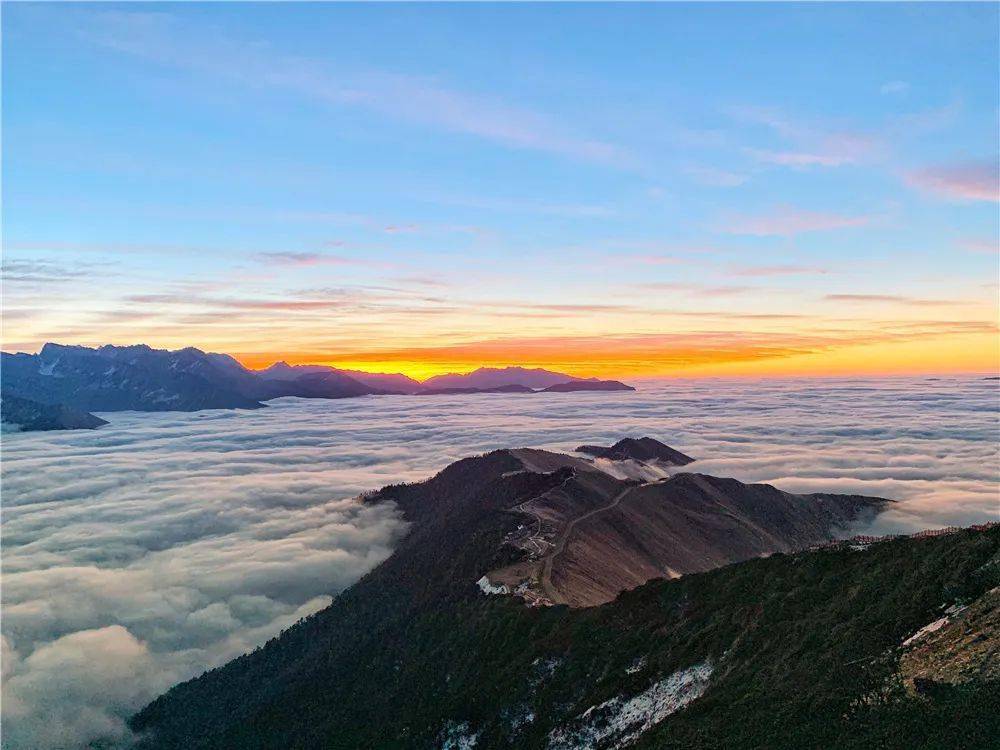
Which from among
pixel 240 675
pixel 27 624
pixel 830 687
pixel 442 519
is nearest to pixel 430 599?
pixel 240 675

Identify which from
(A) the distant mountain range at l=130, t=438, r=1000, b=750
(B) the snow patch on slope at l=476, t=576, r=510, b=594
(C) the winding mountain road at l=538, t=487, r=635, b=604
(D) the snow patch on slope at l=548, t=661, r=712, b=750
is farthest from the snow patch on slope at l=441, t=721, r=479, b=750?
(B) the snow patch on slope at l=476, t=576, r=510, b=594

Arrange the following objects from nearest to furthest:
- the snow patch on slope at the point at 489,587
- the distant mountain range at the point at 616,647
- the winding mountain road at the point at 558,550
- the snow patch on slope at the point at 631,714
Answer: the distant mountain range at the point at 616,647 < the snow patch on slope at the point at 631,714 < the winding mountain road at the point at 558,550 < the snow patch on slope at the point at 489,587

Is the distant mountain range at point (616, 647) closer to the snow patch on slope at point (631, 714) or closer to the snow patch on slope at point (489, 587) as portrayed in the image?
the snow patch on slope at point (631, 714)

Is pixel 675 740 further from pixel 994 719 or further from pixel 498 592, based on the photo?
pixel 498 592

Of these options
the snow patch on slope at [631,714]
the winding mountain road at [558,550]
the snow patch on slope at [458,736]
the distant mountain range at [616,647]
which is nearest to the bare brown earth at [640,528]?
the winding mountain road at [558,550]

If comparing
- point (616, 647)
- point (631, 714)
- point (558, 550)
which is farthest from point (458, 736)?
point (558, 550)

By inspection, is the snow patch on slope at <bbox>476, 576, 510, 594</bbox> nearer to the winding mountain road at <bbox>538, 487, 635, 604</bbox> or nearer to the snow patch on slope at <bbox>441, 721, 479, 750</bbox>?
the winding mountain road at <bbox>538, 487, 635, 604</bbox>
